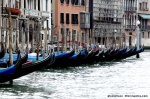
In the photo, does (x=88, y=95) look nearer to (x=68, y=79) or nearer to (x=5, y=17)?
(x=68, y=79)

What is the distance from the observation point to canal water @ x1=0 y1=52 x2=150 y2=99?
60.5 ft

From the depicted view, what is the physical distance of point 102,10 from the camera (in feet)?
170

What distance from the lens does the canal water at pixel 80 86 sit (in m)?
18.5

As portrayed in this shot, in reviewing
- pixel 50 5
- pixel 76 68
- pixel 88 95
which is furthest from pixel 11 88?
pixel 50 5

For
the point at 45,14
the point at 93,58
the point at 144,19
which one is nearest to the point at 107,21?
the point at 144,19

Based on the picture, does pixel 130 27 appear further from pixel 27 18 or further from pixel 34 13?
pixel 27 18

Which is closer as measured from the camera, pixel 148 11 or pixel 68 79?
pixel 68 79

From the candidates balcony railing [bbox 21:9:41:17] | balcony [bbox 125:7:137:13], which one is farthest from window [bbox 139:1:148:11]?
balcony railing [bbox 21:9:41:17]

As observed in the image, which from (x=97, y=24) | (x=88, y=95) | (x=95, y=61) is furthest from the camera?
(x=97, y=24)

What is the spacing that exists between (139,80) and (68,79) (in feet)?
6.10

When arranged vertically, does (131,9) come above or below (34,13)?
below

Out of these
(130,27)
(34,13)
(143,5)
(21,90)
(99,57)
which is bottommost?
(130,27)

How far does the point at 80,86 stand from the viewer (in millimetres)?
20797

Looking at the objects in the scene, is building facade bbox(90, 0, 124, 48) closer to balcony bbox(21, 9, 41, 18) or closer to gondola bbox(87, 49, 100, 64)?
balcony bbox(21, 9, 41, 18)
